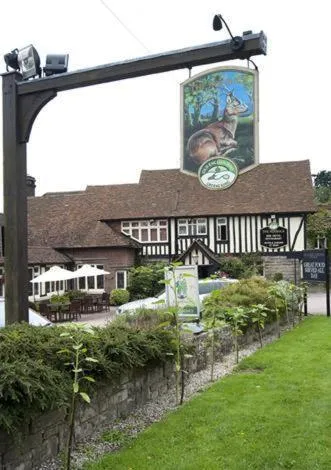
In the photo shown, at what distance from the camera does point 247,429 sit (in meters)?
5.42

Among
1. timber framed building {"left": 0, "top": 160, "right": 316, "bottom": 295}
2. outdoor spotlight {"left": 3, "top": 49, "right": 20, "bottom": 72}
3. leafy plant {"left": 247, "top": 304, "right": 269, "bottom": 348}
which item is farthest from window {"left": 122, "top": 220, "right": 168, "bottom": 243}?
outdoor spotlight {"left": 3, "top": 49, "right": 20, "bottom": 72}

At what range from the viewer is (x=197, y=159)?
215 inches

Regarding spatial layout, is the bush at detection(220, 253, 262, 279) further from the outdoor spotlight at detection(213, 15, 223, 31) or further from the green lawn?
the outdoor spotlight at detection(213, 15, 223, 31)

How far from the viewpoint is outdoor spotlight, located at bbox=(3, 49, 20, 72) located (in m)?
6.56

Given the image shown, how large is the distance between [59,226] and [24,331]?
91.8ft

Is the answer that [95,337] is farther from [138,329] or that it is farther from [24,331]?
[138,329]

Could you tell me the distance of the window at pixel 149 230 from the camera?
3247 centimetres

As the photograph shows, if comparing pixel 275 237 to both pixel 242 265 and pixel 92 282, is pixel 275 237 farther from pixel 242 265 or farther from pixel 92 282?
pixel 92 282

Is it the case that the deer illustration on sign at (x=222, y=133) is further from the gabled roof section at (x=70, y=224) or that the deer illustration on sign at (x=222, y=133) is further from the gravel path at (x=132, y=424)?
the gabled roof section at (x=70, y=224)

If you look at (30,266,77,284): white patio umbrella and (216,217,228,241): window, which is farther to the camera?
(216,217,228,241): window

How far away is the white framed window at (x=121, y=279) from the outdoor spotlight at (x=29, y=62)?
23.6 metres

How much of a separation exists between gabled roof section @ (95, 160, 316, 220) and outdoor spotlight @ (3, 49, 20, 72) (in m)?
23.8

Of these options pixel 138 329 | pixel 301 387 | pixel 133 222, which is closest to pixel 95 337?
pixel 138 329

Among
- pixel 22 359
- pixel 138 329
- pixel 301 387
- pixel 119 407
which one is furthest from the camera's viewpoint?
pixel 301 387
